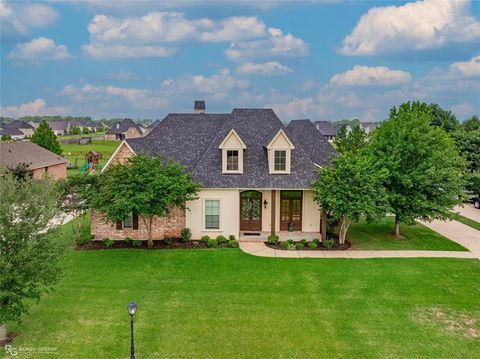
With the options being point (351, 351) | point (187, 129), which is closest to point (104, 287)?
point (351, 351)

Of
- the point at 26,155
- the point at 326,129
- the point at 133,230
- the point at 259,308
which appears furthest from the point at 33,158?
the point at 326,129

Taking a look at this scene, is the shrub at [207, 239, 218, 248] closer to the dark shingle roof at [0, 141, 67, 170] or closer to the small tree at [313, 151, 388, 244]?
the small tree at [313, 151, 388, 244]

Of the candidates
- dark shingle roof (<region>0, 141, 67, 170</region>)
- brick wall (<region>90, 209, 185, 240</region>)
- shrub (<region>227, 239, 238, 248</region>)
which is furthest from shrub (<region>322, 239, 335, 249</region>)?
dark shingle roof (<region>0, 141, 67, 170</region>)

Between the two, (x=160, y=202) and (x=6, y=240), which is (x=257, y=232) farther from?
(x=6, y=240)

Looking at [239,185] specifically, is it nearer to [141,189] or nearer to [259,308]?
[141,189]

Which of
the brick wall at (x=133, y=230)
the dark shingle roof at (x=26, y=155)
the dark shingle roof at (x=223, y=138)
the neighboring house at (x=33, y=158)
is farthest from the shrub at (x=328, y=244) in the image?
the dark shingle roof at (x=26, y=155)

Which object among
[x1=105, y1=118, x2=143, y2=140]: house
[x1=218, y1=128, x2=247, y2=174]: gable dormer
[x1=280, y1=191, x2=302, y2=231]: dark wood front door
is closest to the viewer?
[x1=218, y1=128, x2=247, y2=174]: gable dormer
